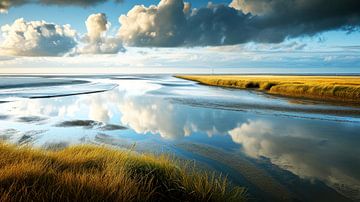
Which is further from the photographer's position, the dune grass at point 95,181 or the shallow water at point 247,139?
the shallow water at point 247,139

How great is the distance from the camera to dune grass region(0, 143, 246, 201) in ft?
18.5

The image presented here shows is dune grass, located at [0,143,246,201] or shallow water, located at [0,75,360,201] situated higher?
dune grass, located at [0,143,246,201]

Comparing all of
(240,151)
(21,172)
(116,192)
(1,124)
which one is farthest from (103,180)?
(1,124)

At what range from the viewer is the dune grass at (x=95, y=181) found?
563 centimetres

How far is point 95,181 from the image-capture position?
20.1ft

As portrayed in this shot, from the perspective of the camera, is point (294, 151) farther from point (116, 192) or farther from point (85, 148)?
point (116, 192)

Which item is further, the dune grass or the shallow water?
the shallow water

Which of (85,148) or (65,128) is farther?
(65,128)

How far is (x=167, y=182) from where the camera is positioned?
7.49 metres

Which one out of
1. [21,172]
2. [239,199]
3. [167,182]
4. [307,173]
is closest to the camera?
[21,172]

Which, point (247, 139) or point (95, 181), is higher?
point (95, 181)

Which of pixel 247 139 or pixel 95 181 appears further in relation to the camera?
pixel 247 139

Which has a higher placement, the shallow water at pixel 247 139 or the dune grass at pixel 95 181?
the dune grass at pixel 95 181

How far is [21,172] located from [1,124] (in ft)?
46.2
